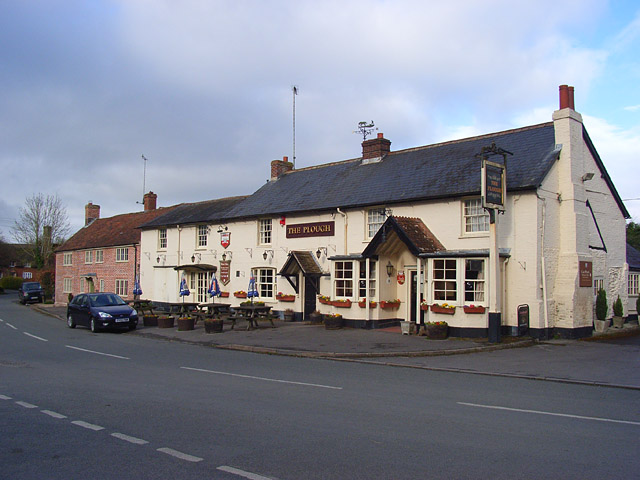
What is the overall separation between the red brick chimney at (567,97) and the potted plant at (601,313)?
689cm

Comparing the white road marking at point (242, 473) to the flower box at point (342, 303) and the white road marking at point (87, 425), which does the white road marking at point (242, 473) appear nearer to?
the white road marking at point (87, 425)

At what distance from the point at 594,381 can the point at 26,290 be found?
4825 cm

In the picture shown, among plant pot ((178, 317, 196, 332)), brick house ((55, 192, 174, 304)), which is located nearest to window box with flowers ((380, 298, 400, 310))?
plant pot ((178, 317, 196, 332))

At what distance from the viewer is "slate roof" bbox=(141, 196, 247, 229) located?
30764mm

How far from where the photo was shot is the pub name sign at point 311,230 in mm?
24531

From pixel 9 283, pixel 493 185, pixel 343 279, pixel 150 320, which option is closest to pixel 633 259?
pixel 493 185

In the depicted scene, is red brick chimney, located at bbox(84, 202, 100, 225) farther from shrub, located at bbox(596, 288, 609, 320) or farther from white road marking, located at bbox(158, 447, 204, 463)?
white road marking, located at bbox(158, 447, 204, 463)

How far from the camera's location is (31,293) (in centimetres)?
4816

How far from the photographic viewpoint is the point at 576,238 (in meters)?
19.1

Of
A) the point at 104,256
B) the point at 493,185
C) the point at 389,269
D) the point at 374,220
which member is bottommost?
the point at 389,269

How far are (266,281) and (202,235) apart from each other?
19.8 ft

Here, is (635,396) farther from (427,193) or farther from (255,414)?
(427,193)

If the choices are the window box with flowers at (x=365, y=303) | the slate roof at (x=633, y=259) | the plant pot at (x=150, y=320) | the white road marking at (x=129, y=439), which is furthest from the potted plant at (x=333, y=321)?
the white road marking at (x=129, y=439)

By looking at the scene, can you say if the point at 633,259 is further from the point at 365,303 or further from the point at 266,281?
the point at 266,281
